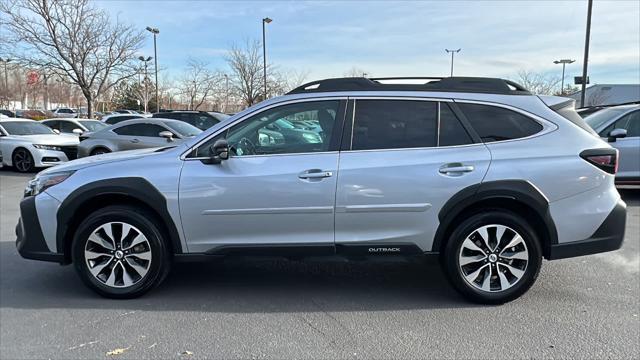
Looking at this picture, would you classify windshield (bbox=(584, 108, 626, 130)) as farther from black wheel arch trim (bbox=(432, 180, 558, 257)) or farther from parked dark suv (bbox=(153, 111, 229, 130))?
parked dark suv (bbox=(153, 111, 229, 130))

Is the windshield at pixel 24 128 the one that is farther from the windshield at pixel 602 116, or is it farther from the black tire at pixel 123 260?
the windshield at pixel 602 116

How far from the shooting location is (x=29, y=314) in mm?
3734

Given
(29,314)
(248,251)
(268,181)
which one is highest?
(268,181)

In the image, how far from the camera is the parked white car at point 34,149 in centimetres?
1188

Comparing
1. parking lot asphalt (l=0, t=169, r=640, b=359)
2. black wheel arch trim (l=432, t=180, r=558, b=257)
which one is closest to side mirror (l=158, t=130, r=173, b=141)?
parking lot asphalt (l=0, t=169, r=640, b=359)

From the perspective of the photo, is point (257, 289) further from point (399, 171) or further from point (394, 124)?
point (394, 124)

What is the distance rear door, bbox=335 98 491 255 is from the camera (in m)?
3.66

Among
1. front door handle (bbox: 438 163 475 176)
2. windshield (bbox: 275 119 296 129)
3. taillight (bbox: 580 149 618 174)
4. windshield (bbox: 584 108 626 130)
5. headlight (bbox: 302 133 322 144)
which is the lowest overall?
front door handle (bbox: 438 163 475 176)

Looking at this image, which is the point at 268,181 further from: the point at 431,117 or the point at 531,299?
the point at 531,299

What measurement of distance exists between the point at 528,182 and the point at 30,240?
158 inches

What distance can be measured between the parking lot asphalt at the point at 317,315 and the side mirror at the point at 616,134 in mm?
3578

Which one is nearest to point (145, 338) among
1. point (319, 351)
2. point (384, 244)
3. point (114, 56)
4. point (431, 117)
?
point (319, 351)

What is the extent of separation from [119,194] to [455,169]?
8.73 ft

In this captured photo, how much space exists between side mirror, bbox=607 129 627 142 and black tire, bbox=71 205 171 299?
7118 millimetres
